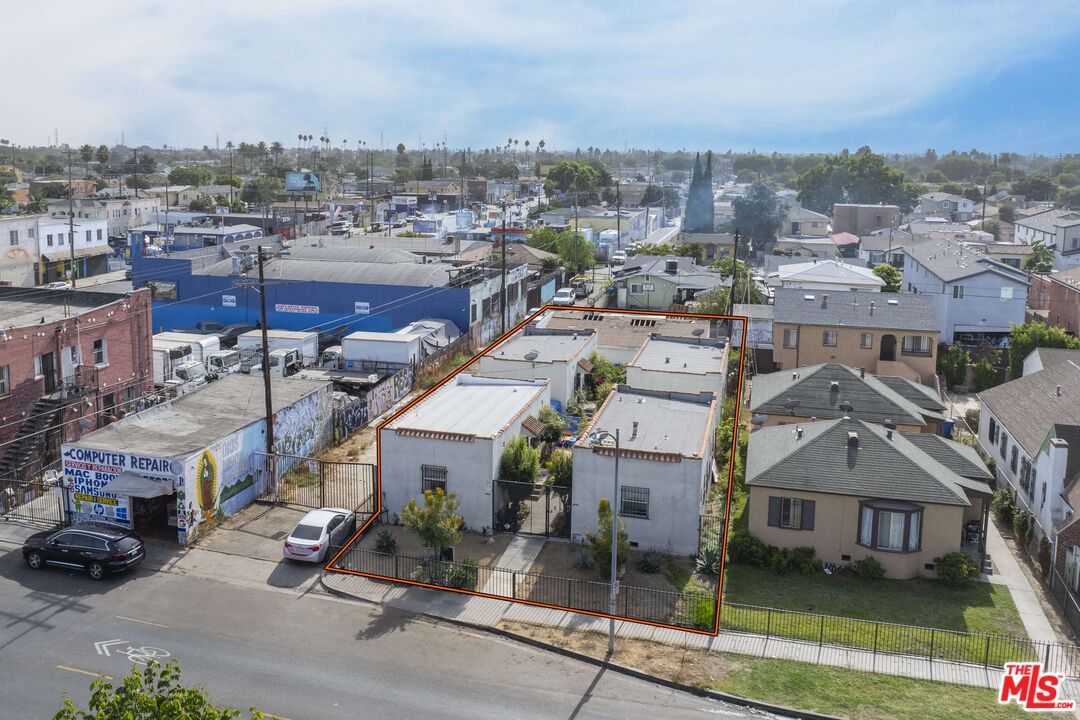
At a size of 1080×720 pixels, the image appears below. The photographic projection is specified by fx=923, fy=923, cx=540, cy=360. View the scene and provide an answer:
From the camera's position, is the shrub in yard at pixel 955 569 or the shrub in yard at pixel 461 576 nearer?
the shrub in yard at pixel 461 576

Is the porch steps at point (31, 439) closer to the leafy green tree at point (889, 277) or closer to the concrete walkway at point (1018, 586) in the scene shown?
the concrete walkway at point (1018, 586)

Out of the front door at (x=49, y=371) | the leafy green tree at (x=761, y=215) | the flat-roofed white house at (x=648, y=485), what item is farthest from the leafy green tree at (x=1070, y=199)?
the front door at (x=49, y=371)

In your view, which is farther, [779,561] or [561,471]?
[561,471]

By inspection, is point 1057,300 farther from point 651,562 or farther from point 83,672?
point 83,672

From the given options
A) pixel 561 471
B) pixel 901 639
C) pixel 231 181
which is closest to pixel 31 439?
pixel 561 471

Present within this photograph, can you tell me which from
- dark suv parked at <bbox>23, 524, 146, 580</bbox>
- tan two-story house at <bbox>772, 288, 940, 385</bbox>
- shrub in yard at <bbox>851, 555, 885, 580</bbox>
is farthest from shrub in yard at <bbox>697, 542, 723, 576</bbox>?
tan two-story house at <bbox>772, 288, 940, 385</bbox>
